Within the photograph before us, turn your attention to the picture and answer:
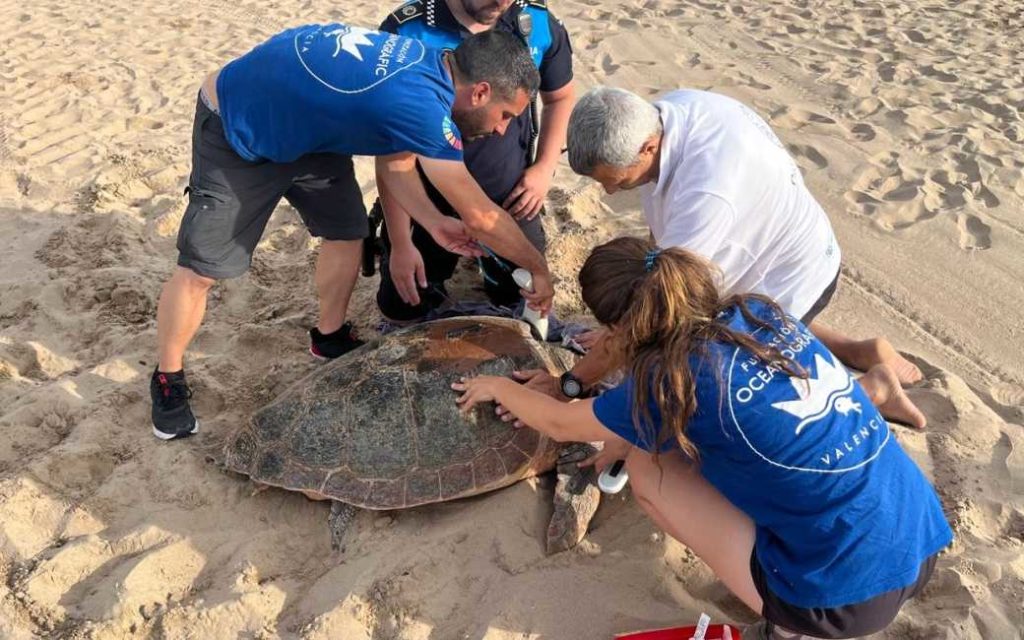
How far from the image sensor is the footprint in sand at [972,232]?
3.82m

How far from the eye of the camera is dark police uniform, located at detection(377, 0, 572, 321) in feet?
9.87

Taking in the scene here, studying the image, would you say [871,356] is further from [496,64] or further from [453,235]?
[496,64]

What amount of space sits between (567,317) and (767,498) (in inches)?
71.7

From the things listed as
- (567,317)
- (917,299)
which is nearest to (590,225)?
(567,317)

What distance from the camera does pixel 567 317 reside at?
360 cm

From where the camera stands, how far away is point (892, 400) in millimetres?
2789

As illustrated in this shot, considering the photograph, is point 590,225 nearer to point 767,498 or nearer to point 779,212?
point 779,212

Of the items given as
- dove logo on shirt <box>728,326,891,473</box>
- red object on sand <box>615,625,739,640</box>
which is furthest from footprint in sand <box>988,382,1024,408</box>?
red object on sand <box>615,625,739,640</box>

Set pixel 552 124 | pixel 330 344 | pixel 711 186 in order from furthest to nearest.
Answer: pixel 552 124
pixel 330 344
pixel 711 186

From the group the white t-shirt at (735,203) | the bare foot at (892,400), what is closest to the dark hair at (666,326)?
the white t-shirt at (735,203)

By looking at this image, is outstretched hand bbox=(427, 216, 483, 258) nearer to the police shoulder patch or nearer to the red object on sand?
the police shoulder patch

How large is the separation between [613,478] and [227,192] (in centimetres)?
165

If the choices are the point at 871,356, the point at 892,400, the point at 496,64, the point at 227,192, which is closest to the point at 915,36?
the point at 871,356

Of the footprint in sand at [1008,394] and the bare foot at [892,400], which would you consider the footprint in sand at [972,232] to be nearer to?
the footprint in sand at [1008,394]
